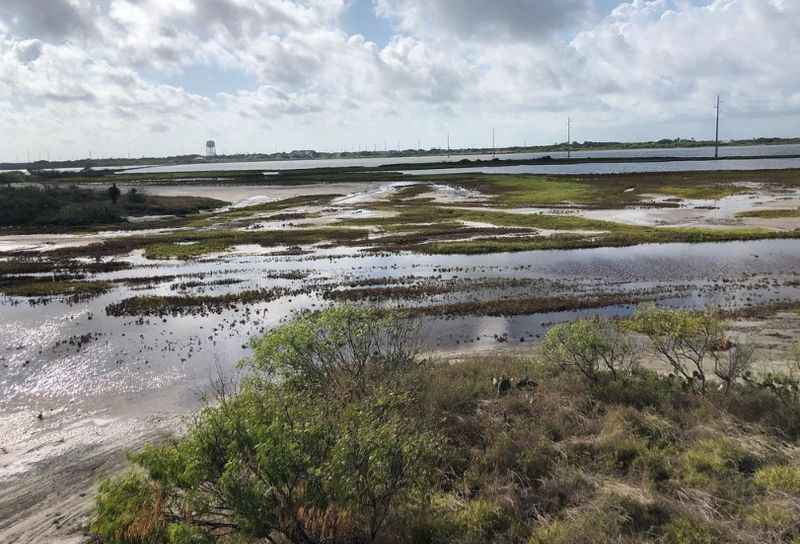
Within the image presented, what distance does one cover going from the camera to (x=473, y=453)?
1371cm

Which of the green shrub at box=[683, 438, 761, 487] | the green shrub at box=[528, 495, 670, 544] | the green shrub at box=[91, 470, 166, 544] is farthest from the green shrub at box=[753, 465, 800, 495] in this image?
the green shrub at box=[91, 470, 166, 544]

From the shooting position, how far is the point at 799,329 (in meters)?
23.5

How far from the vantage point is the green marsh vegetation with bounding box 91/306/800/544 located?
9320 millimetres

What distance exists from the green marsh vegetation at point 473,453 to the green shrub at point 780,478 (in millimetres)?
38

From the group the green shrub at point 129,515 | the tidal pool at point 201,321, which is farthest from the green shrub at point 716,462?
the tidal pool at point 201,321

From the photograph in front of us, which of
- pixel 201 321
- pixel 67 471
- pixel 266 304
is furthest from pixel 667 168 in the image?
pixel 67 471

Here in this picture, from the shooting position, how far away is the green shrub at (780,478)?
11.0 meters

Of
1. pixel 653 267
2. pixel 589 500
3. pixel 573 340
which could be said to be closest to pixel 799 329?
pixel 573 340

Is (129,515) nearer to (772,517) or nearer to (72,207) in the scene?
(772,517)

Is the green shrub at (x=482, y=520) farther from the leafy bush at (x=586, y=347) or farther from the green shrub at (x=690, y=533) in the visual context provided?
the leafy bush at (x=586, y=347)

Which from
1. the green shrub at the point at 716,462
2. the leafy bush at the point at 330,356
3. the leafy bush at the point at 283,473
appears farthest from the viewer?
the leafy bush at the point at 330,356

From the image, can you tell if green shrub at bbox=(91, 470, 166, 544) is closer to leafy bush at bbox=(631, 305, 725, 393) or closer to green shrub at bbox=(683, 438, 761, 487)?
green shrub at bbox=(683, 438, 761, 487)

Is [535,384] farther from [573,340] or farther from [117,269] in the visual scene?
[117,269]

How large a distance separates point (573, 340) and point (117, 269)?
3854 centimetres
